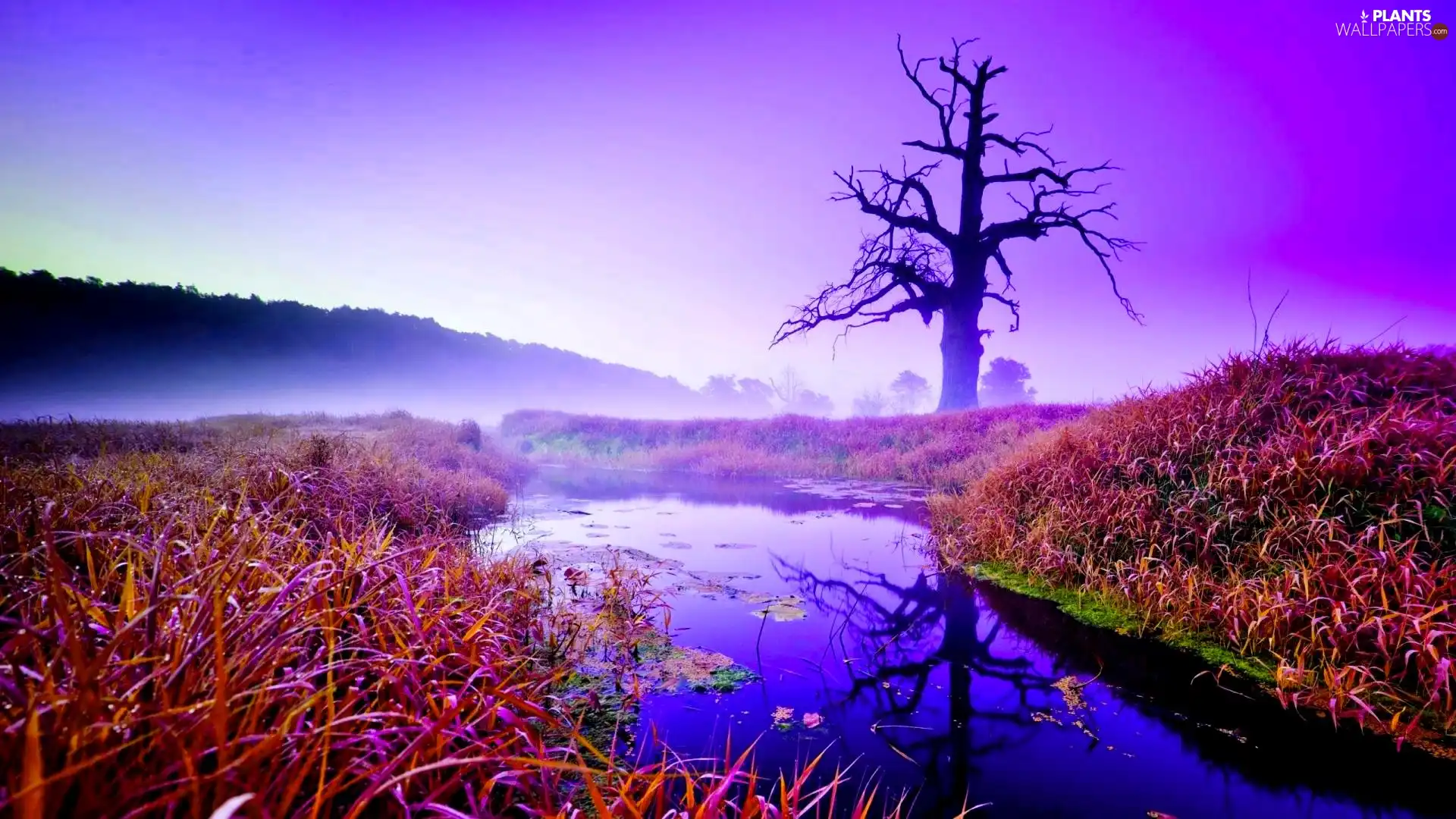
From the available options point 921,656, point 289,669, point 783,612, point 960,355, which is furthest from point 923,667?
point 960,355

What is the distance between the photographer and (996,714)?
3.67 m

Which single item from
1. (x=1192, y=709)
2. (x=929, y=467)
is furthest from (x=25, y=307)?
(x=1192, y=709)

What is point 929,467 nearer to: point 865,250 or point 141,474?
point 865,250

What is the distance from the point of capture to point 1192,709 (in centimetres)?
372

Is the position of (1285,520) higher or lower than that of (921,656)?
higher

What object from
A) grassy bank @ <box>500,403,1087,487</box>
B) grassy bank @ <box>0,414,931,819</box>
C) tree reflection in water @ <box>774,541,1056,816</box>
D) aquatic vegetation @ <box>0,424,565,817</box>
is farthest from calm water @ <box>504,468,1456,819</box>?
grassy bank @ <box>500,403,1087,487</box>

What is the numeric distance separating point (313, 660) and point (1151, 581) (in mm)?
6837

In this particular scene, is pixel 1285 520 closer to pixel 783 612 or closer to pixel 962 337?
pixel 783 612

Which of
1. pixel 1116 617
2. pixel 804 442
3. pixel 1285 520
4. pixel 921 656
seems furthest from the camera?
pixel 804 442

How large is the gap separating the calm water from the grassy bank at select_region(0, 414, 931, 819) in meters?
0.49

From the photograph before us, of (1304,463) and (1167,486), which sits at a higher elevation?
(1304,463)

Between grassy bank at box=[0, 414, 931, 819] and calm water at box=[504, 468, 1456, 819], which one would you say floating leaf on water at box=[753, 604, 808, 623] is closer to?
calm water at box=[504, 468, 1456, 819]

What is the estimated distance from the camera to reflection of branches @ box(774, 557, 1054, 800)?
3.31m

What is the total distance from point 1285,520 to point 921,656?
3.79 m
